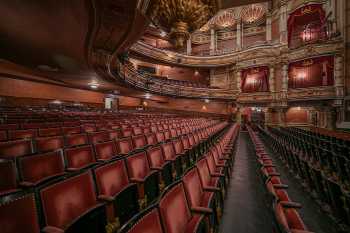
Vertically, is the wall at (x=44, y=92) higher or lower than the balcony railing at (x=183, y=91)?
lower

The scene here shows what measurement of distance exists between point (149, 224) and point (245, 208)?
3.30ft

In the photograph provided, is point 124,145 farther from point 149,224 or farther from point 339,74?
point 339,74

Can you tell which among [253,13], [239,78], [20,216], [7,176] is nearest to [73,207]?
[20,216]

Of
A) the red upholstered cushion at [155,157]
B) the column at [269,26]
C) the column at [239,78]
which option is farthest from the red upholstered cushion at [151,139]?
the column at [269,26]

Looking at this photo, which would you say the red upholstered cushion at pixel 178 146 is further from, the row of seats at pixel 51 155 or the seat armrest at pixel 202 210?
the seat armrest at pixel 202 210

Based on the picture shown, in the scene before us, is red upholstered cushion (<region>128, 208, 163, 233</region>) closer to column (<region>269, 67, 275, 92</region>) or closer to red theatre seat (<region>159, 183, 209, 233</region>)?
red theatre seat (<region>159, 183, 209, 233</region>)

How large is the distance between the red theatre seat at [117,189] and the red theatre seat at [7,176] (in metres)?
0.37

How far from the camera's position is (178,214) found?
67 cm

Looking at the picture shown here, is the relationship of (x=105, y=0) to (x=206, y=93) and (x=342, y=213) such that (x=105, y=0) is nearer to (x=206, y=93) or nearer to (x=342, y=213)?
(x=342, y=213)

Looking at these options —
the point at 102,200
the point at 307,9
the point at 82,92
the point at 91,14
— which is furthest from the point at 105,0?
the point at 307,9

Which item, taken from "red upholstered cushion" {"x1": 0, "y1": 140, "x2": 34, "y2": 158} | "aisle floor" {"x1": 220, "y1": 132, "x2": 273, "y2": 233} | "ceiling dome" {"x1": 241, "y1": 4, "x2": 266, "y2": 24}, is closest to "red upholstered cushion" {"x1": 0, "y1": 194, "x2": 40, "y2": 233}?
"red upholstered cushion" {"x1": 0, "y1": 140, "x2": 34, "y2": 158}

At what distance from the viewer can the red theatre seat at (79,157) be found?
1.21m

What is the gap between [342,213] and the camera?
99cm

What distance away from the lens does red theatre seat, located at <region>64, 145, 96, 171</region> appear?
1205mm
